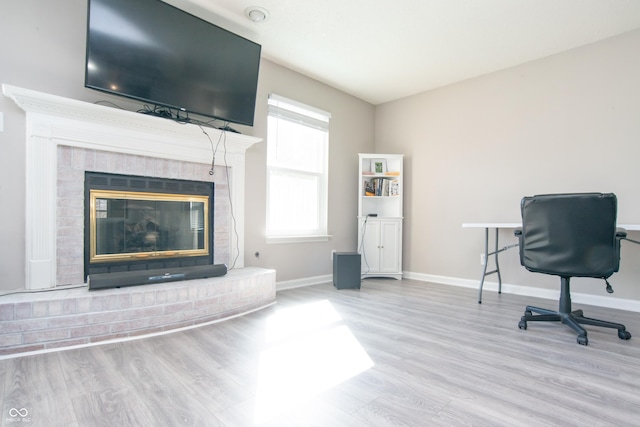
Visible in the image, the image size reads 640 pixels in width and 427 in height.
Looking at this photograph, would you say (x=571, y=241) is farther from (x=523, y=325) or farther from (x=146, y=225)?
(x=146, y=225)

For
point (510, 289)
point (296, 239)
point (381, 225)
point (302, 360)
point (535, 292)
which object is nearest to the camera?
point (302, 360)

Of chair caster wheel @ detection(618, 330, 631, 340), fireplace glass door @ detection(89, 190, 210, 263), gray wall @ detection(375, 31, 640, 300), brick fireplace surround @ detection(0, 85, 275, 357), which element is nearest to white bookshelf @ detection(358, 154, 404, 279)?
gray wall @ detection(375, 31, 640, 300)

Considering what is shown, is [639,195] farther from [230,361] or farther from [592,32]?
[230,361]

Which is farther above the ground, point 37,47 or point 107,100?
point 37,47

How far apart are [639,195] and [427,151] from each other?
82.4 inches

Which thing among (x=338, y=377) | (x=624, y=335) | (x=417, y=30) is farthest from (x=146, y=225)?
A: (x=624, y=335)

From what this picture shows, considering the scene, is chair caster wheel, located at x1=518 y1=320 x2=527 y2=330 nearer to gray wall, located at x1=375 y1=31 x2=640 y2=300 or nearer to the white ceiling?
gray wall, located at x1=375 y1=31 x2=640 y2=300

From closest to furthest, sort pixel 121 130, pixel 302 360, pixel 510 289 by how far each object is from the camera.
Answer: pixel 302 360 < pixel 121 130 < pixel 510 289

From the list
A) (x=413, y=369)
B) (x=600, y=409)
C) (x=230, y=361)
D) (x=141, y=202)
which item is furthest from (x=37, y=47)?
(x=600, y=409)

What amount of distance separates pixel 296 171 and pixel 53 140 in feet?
7.30

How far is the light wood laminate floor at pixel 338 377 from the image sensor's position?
1.27m

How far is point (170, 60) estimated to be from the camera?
8.21 ft

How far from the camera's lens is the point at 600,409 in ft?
4.38

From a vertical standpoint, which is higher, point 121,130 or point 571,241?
point 121,130
